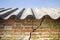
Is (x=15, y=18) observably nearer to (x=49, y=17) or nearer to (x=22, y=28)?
(x=22, y=28)

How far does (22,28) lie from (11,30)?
280 mm

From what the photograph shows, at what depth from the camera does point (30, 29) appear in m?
3.17

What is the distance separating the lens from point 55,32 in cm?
313

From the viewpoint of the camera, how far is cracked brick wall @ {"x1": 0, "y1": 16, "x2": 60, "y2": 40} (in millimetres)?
3121

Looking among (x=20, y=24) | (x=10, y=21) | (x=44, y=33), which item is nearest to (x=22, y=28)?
(x=20, y=24)

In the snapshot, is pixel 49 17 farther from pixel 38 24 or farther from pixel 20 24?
pixel 20 24

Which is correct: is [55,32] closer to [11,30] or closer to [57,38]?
[57,38]

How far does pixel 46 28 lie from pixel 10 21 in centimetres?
91

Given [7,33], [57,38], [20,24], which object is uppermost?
[20,24]

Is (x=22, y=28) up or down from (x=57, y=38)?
up

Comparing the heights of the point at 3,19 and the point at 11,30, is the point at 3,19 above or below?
above

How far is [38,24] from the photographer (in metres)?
3.17

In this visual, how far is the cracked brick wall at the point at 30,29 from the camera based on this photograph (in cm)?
312

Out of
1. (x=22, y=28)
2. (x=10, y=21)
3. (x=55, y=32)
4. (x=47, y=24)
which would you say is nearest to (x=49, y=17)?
(x=47, y=24)
